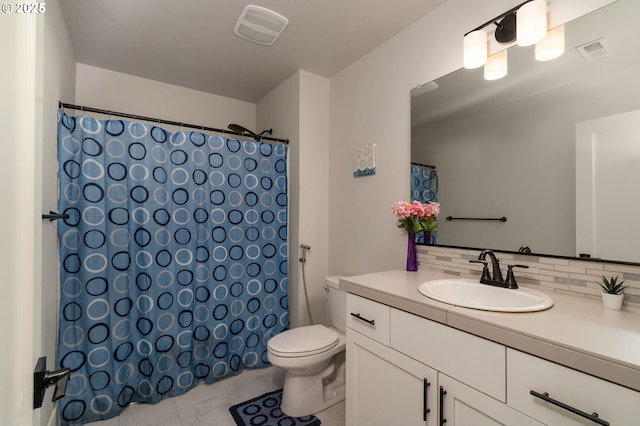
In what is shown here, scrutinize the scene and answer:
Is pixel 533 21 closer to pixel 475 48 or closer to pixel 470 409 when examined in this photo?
pixel 475 48

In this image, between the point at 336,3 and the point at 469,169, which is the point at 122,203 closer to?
the point at 336,3

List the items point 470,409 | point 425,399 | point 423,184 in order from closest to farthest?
point 470,409, point 425,399, point 423,184

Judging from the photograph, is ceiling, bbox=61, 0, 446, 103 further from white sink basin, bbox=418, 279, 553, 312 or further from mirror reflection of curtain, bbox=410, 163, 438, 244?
white sink basin, bbox=418, 279, 553, 312

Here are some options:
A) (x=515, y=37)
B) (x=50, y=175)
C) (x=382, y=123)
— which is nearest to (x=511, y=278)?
(x=515, y=37)

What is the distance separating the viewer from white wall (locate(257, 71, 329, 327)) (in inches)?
91.6

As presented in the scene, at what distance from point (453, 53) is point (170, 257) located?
2.14 m

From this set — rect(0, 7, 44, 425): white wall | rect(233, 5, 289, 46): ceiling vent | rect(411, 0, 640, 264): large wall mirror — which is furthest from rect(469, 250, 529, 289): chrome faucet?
rect(233, 5, 289, 46): ceiling vent

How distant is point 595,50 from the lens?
113 centimetres

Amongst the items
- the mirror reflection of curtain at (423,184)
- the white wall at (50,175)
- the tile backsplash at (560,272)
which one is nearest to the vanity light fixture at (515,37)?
the mirror reflection of curtain at (423,184)

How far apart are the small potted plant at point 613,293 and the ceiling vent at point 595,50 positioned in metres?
0.85

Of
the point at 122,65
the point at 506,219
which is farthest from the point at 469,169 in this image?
the point at 122,65

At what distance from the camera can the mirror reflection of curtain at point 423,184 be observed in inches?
66.6

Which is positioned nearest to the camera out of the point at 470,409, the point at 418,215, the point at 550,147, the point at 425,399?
the point at 470,409

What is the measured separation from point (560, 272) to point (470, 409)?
0.69 meters
